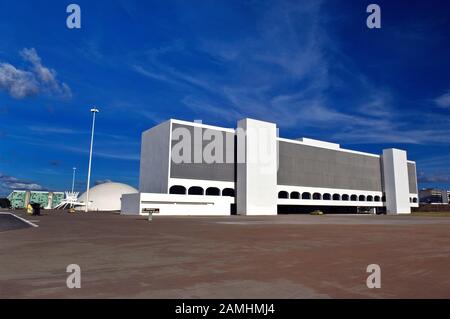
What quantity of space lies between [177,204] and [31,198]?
484ft

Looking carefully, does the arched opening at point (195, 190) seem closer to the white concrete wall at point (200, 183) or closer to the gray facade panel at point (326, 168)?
the white concrete wall at point (200, 183)

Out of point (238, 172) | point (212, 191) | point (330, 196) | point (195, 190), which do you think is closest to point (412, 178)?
point (330, 196)

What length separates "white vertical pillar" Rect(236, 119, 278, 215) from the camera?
7650 centimetres

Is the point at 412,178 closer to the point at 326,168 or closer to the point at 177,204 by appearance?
the point at 326,168

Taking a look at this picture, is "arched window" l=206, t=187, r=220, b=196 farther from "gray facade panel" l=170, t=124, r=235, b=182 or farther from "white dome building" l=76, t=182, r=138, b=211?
"white dome building" l=76, t=182, r=138, b=211

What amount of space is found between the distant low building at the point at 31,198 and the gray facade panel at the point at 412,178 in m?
168

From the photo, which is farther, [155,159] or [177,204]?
[155,159]

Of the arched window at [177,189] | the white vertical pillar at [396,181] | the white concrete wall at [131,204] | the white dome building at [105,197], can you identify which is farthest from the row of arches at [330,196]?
Result: the white dome building at [105,197]

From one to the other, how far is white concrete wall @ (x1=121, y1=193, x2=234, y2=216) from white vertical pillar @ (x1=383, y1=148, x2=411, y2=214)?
65116 millimetres

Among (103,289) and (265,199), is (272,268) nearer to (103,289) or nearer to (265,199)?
(103,289)

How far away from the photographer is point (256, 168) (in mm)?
78375

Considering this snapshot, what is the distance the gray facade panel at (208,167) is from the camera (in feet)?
233
